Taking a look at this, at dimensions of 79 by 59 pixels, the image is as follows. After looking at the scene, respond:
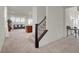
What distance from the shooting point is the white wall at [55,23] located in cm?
230

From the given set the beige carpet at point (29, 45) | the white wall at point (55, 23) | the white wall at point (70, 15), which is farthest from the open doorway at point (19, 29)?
the white wall at point (70, 15)

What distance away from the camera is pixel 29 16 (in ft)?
7.72

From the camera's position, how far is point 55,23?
240 cm

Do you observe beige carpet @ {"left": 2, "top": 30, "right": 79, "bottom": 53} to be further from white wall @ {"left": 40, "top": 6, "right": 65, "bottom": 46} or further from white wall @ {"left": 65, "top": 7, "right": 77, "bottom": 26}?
white wall @ {"left": 65, "top": 7, "right": 77, "bottom": 26}

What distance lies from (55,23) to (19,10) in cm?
77

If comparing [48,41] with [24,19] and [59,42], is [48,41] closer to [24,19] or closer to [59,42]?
[59,42]

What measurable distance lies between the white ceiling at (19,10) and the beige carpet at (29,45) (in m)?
0.36

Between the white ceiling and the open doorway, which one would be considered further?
the open doorway

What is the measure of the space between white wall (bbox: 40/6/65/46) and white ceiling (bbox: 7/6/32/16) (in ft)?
1.31

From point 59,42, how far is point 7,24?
43.2 inches

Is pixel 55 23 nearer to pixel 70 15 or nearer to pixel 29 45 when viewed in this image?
pixel 70 15

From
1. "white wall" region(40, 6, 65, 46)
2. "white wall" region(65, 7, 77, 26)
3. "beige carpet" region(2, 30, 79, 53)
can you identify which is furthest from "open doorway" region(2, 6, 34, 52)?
"white wall" region(65, 7, 77, 26)

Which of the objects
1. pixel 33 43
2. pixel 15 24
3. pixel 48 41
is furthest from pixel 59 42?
pixel 15 24

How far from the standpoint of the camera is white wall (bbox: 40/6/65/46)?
90.5 inches
